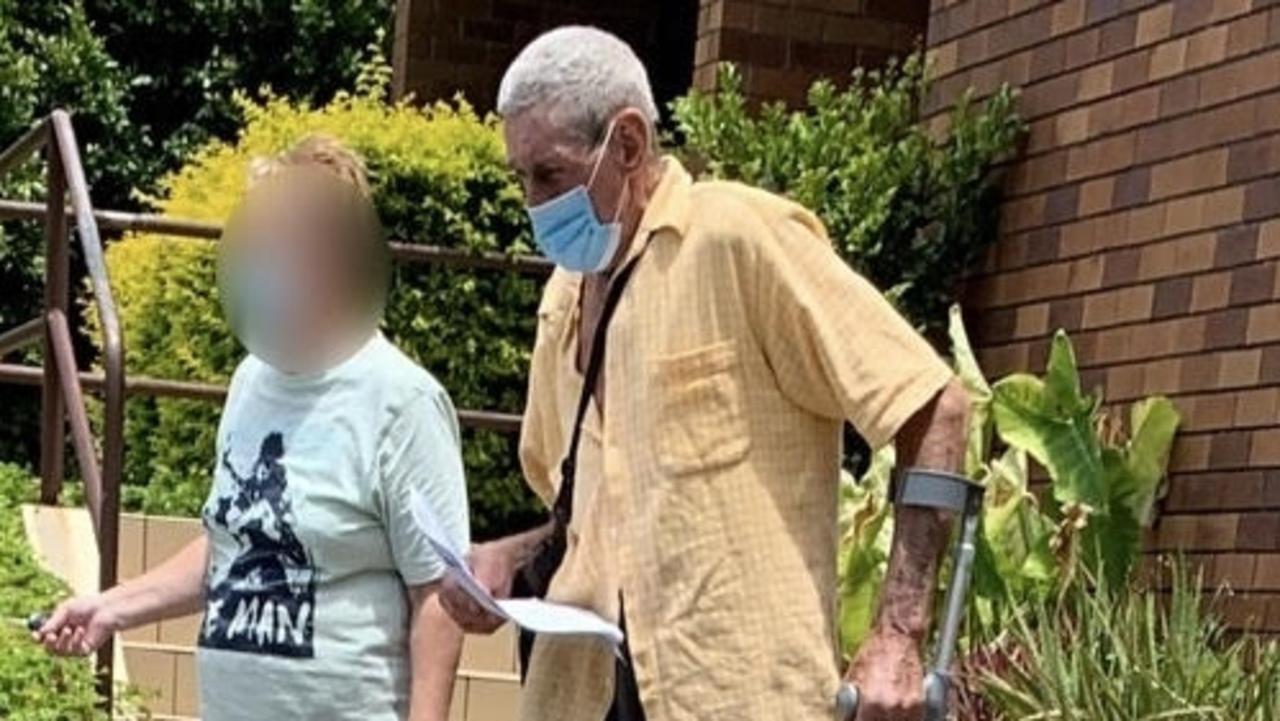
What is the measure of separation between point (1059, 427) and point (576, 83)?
9.44 ft

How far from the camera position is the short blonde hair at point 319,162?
13.0 ft

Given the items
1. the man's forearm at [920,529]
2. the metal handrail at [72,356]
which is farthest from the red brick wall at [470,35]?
the man's forearm at [920,529]

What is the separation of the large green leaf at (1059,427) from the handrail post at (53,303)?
2.63 meters

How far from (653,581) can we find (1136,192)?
333 centimetres

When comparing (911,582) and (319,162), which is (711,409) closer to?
(911,582)

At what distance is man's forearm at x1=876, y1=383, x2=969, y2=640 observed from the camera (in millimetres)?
3227

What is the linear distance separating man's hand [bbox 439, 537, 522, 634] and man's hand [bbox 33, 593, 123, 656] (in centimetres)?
67

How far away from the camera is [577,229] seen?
11.3 ft

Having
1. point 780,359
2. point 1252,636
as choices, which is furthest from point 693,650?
point 1252,636

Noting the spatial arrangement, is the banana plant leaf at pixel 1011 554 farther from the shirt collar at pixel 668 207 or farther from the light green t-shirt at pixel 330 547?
the shirt collar at pixel 668 207

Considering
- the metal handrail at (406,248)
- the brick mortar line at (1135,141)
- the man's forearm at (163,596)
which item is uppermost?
the brick mortar line at (1135,141)

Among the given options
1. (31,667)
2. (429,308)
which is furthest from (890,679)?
(429,308)

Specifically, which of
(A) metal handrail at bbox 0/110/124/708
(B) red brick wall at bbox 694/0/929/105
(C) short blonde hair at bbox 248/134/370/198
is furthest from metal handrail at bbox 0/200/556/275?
(C) short blonde hair at bbox 248/134/370/198

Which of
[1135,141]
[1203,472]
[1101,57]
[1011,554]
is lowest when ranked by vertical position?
[1011,554]
